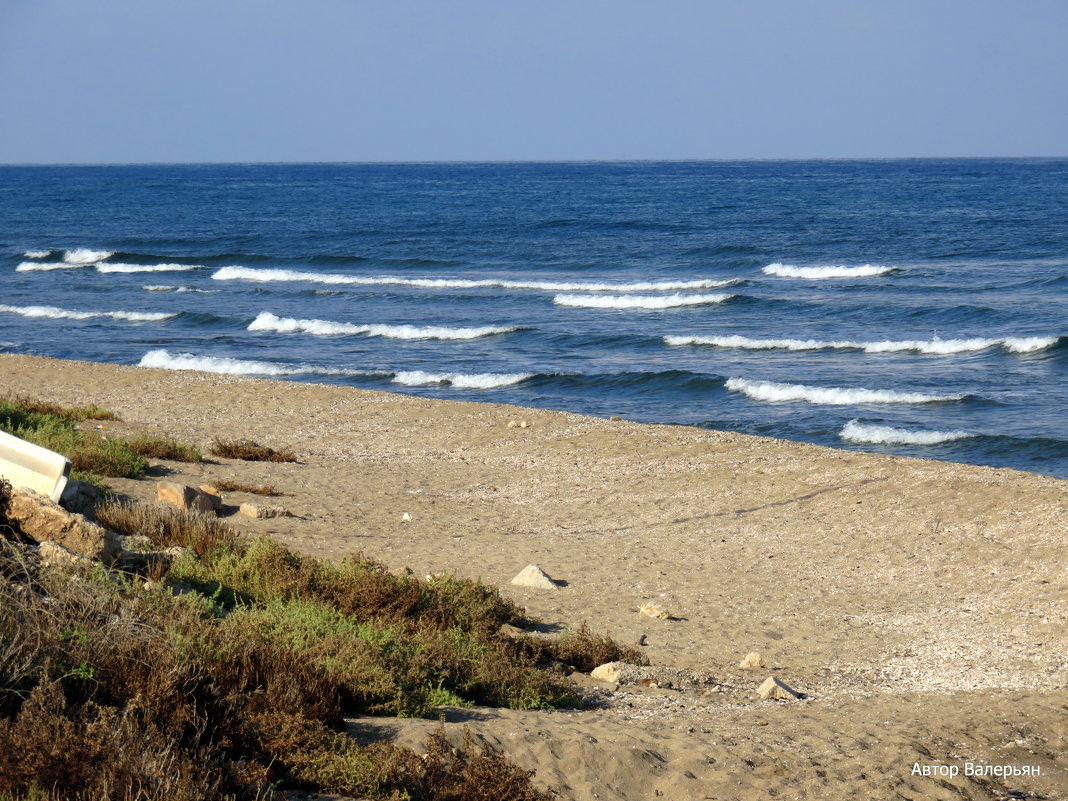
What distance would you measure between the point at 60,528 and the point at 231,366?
17715mm

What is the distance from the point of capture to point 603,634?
7.61 meters

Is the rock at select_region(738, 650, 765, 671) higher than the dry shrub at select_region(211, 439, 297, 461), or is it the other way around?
the dry shrub at select_region(211, 439, 297, 461)

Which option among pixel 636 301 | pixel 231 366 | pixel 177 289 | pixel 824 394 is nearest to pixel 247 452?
pixel 231 366

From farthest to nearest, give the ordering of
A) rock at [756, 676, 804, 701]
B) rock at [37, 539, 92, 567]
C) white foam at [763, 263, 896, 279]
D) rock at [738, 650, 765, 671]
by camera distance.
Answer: white foam at [763, 263, 896, 279] < rock at [738, 650, 765, 671] < rock at [756, 676, 804, 701] < rock at [37, 539, 92, 567]

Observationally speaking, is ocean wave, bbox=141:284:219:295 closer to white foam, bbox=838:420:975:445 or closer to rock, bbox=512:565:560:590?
white foam, bbox=838:420:975:445

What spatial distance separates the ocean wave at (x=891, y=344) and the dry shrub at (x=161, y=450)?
14.9m

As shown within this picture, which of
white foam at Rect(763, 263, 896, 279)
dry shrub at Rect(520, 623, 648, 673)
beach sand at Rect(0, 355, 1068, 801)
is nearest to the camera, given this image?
beach sand at Rect(0, 355, 1068, 801)

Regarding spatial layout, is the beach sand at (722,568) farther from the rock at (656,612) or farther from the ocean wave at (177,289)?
the ocean wave at (177,289)

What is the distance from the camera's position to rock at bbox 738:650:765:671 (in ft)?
23.2

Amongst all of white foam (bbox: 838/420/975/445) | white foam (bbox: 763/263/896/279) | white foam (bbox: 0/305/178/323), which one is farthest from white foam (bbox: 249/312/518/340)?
white foam (bbox: 763/263/896/279)

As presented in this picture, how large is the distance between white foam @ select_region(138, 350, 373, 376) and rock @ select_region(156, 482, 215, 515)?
12975 mm

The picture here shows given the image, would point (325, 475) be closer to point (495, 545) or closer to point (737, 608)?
point (495, 545)

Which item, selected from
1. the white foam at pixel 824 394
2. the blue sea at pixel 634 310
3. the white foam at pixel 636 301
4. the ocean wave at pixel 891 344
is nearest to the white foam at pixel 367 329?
the blue sea at pixel 634 310

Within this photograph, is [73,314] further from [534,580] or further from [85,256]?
[534,580]
